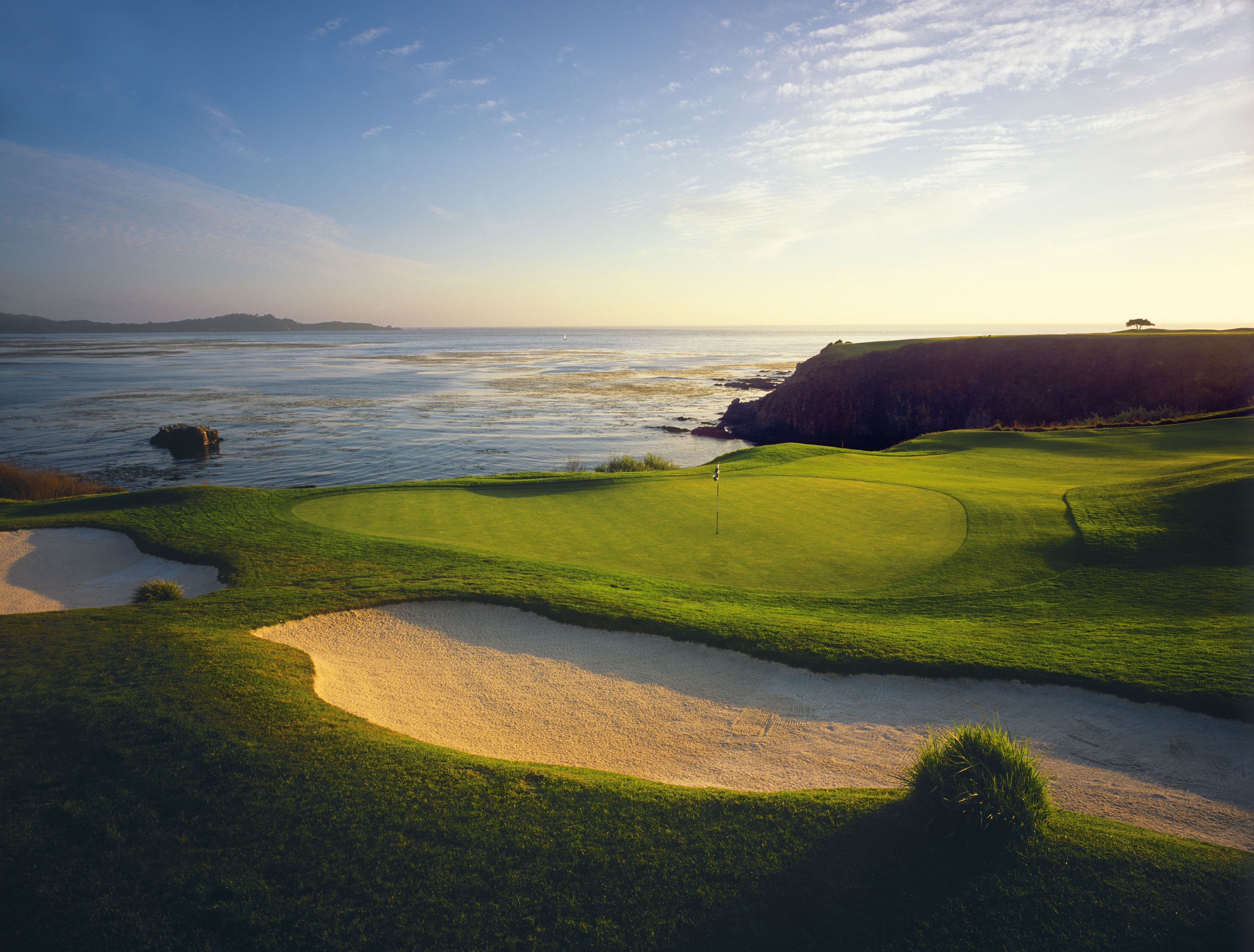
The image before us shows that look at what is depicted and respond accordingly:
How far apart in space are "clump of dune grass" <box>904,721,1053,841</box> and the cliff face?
151ft

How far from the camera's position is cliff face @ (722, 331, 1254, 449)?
133ft

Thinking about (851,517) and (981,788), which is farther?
(851,517)

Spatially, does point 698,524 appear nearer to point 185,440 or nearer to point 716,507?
point 716,507

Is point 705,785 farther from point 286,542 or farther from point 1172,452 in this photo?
point 1172,452

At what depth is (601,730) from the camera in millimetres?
7219

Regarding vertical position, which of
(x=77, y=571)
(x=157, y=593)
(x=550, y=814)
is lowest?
(x=77, y=571)

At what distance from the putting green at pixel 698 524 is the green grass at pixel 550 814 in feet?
3.51

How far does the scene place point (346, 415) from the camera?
175 ft

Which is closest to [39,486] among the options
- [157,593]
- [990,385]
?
[157,593]

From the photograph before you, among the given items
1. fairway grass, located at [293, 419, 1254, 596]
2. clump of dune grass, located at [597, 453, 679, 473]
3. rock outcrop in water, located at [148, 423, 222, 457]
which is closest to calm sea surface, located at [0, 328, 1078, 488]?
rock outcrop in water, located at [148, 423, 222, 457]

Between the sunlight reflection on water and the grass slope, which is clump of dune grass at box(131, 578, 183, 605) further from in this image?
the sunlight reflection on water

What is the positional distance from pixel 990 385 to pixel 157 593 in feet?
170

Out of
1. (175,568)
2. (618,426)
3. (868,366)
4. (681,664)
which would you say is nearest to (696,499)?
→ (681,664)

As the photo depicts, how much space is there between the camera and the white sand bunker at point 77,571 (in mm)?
Answer: 11523
